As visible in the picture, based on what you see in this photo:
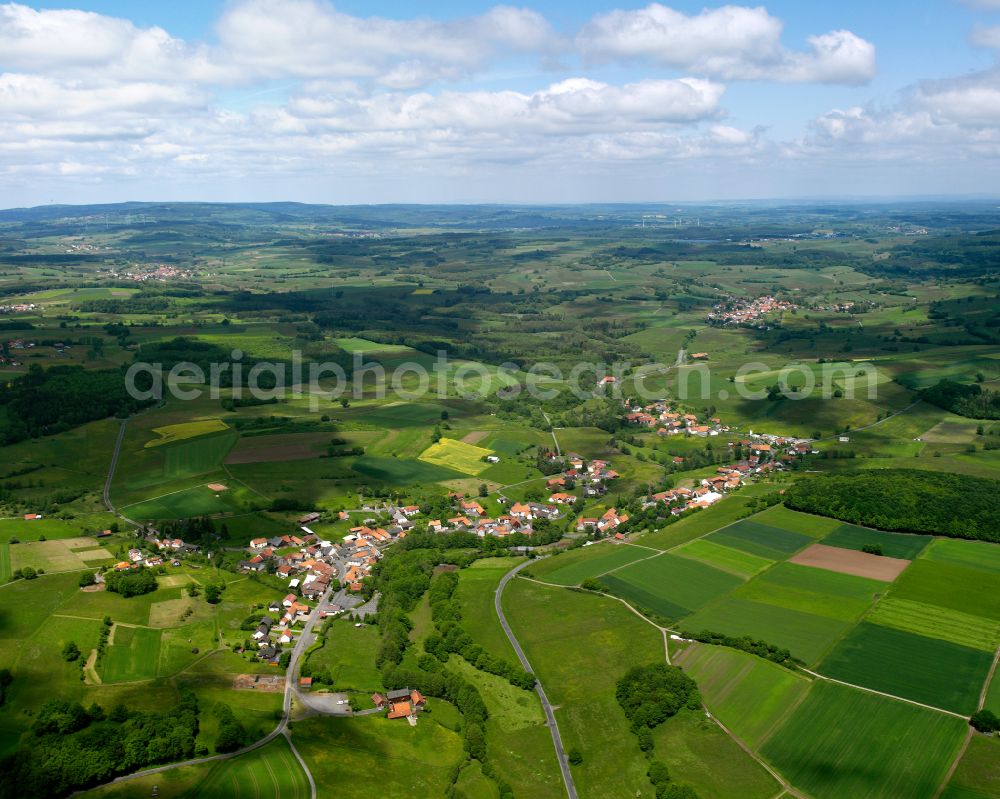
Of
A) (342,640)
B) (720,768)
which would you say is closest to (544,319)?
(342,640)

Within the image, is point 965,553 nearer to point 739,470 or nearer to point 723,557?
point 723,557

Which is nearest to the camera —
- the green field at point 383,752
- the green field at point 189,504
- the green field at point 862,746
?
the green field at point 862,746

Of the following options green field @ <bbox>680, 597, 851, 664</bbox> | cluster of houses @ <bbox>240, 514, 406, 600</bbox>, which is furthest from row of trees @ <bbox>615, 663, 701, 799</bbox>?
cluster of houses @ <bbox>240, 514, 406, 600</bbox>

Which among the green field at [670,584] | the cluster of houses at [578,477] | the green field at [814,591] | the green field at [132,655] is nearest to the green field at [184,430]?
the cluster of houses at [578,477]

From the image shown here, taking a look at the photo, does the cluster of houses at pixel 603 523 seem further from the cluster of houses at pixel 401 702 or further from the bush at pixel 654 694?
the cluster of houses at pixel 401 702

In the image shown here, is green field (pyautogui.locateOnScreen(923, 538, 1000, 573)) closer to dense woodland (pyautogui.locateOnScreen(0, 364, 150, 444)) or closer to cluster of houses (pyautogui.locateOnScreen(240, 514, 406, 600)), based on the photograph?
cluster of houses (pyautogui.locateOnScreen(240, 514, 406, 600))

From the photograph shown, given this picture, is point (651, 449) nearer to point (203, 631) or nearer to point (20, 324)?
point (203, 631)
